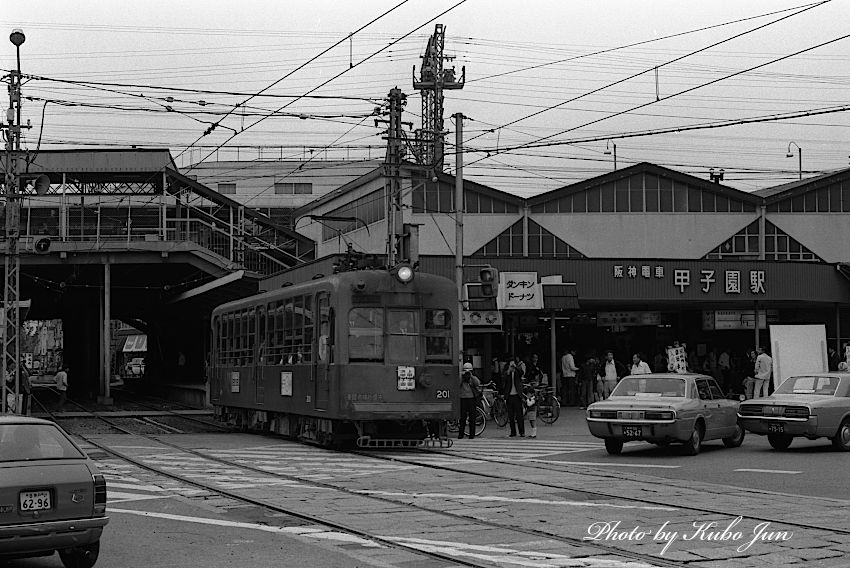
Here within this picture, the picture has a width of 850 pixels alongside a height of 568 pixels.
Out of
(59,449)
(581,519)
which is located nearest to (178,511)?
(59,449)

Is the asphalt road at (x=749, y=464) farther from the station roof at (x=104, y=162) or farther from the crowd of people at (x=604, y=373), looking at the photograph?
the station roof at (x=104, y=162)

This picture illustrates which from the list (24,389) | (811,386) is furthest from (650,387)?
(24,389)

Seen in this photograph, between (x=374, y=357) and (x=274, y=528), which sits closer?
(x=274, y=528)

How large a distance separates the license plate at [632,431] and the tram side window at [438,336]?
3557 mm

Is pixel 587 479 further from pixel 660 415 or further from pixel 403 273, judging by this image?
pixel 403 273

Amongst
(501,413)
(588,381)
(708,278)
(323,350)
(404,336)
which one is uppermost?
(708,278)

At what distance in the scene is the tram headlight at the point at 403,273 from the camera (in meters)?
21.4

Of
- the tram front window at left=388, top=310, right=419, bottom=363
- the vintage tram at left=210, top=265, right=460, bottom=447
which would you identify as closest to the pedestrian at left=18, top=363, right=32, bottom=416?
the vintage tram at left=210, top=265, right=460, bottom=447

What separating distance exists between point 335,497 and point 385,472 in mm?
3273

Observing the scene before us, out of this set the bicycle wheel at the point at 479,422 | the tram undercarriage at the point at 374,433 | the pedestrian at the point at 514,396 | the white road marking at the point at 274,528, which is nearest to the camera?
the white road marking at the point at 274,528

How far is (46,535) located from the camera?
9.12 meters

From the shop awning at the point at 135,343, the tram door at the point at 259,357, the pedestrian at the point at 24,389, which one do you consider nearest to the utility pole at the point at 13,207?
the pedestrian at the point at 24,389

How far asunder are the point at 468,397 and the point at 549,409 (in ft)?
17.3

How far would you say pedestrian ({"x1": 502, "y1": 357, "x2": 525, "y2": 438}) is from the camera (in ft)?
80.4
